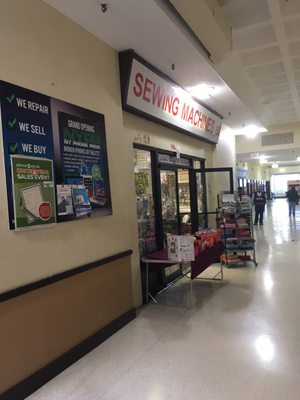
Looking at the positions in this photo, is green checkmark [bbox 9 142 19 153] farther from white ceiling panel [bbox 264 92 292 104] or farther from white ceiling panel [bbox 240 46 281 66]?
white ceiling panel [bbox 264 92 292 104]

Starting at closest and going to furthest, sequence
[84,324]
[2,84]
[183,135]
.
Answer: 1. [2,84]
2. [84,324]
3. [183,135]

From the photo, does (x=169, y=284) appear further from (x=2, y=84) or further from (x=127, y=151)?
(x=2, y=84)

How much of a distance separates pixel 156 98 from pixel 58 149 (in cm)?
218

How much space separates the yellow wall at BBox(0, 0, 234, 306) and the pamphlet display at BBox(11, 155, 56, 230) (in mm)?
98

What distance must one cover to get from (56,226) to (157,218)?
248cm

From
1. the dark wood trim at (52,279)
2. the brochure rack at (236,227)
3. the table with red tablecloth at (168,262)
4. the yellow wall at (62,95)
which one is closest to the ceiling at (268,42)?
the yellow wall at (62,95)

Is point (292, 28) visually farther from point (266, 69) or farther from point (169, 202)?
point (169, 202)

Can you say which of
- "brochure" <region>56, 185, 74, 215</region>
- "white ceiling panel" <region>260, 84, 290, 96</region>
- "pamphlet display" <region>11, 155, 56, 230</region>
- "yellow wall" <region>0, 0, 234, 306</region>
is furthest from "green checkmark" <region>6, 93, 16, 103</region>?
"white ceiling panel" <region>260, 84, 290, 96</region>

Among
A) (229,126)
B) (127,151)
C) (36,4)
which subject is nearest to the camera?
(36,4)

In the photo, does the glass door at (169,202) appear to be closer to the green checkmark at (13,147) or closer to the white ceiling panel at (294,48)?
the white ceiling panel at (294,48)

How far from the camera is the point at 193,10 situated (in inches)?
136

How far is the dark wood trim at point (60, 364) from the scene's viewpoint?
2.58m

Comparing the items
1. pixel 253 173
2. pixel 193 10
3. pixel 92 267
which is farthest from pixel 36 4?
pixel 253 173

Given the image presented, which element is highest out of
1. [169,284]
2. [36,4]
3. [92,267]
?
[36,4]
